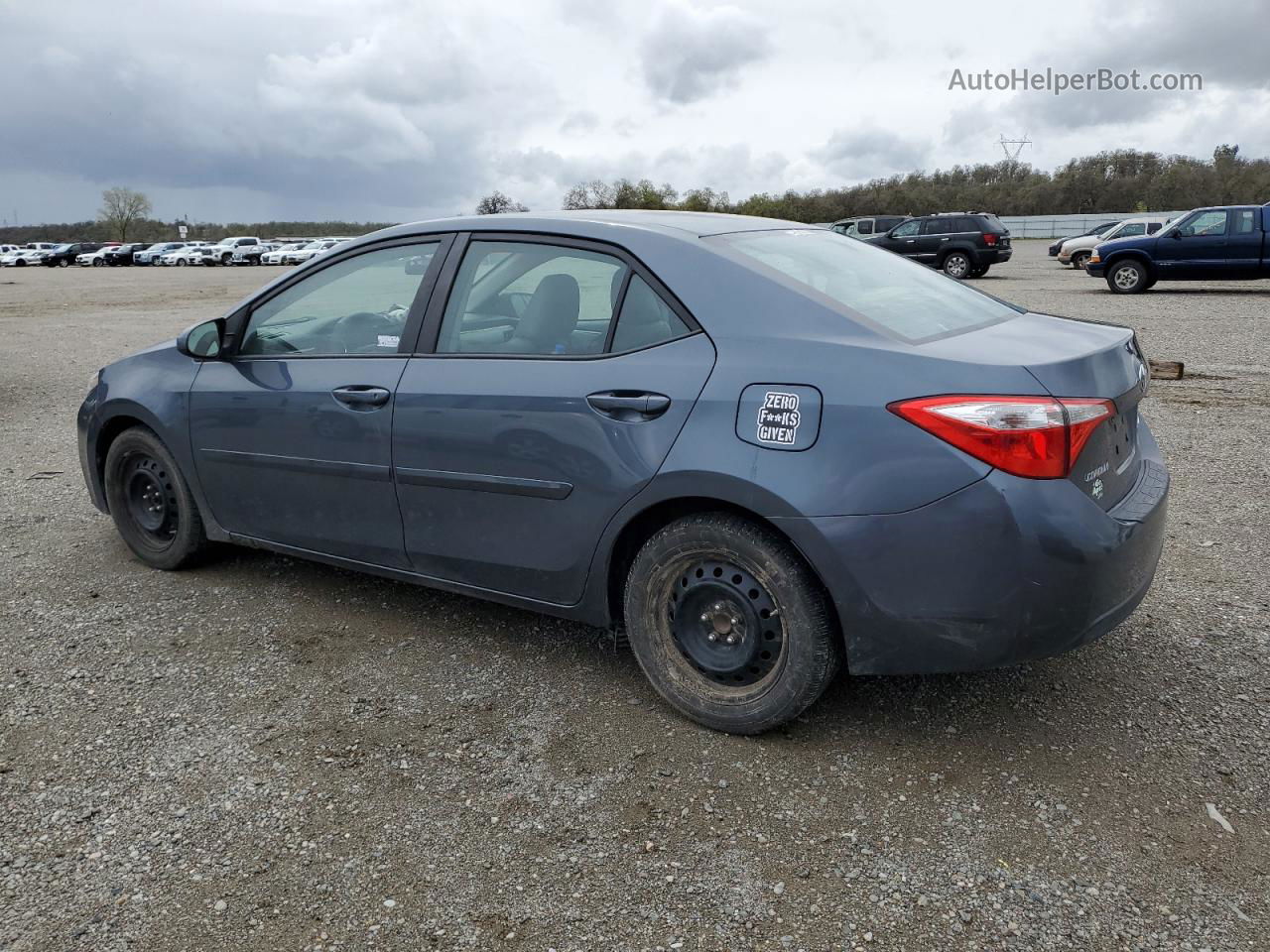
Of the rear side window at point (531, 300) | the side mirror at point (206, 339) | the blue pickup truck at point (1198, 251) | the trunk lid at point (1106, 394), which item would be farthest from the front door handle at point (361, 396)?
the blue pickup truck at point (1198, 251)

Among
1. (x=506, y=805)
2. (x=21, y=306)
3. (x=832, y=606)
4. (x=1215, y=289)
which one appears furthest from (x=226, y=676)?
(x=21, y=306)

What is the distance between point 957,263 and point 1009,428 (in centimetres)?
2460

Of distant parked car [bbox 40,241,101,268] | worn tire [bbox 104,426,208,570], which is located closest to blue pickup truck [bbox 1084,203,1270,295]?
worn tire [bbox 104,426,208,570]

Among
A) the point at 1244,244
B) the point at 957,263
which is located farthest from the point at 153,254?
the point at 1244,244

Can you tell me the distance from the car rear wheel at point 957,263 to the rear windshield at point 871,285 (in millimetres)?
23015

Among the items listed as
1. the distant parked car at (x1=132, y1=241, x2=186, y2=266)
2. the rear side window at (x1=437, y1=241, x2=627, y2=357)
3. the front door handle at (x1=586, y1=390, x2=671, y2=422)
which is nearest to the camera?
the front door handle at (x1=586, y1=390, x2=671, y2=422)

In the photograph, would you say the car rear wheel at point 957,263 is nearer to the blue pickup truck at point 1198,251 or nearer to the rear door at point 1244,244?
the blue pickup truck at point 1198,251

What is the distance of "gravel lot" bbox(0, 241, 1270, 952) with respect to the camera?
2373mm

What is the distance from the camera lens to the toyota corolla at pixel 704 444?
2.69m

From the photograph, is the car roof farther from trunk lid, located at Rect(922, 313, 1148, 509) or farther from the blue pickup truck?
the blue pickup truck

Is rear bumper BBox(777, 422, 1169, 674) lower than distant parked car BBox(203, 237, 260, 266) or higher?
lower

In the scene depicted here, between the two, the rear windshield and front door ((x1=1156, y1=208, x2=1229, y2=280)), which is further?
front door ((x1=1156, y1=208, x2=1229, y2=280))

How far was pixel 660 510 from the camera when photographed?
3.13 metres

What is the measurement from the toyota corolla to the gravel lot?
13.1 inches
